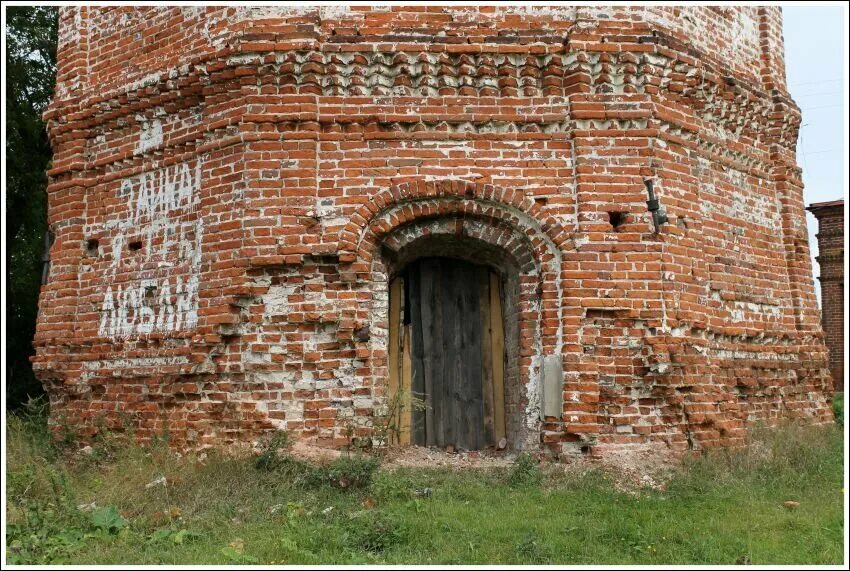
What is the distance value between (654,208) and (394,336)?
289 centimetres

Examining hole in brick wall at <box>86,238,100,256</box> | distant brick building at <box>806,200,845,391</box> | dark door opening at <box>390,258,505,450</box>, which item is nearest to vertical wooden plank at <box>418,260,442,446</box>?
dark door opening at <box>390,258,505,450</box>

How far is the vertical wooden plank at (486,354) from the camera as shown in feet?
26.2

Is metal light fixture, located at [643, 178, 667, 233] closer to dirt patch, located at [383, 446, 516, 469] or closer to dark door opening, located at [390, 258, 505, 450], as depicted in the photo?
dark door opening, located at [390, 258, 505, 450]

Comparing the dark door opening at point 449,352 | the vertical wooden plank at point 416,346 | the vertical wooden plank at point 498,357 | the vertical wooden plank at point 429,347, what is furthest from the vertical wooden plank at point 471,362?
the vertical wooden plank at point 416,346

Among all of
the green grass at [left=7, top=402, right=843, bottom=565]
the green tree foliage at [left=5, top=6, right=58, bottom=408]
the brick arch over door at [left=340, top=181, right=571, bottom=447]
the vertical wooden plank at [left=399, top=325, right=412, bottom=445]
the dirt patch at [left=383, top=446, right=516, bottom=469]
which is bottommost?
the green grass at [left=7, top=402, right=843, bottom=565]

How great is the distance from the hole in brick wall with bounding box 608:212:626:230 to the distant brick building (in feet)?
40.7

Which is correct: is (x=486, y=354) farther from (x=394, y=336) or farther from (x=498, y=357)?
(x=394, y=336)

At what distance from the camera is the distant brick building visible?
57.7ft

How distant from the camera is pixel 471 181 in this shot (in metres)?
7.43

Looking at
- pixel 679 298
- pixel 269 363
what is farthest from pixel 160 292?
pixel 679 298

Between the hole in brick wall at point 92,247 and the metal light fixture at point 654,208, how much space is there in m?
5.96

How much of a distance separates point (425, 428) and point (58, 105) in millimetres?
5724

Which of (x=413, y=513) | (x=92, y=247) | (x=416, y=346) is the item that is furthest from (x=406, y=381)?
(x=92, y=247)

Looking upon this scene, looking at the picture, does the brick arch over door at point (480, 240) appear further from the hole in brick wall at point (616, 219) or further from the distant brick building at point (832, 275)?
the distant brick building at point (832, 275)
